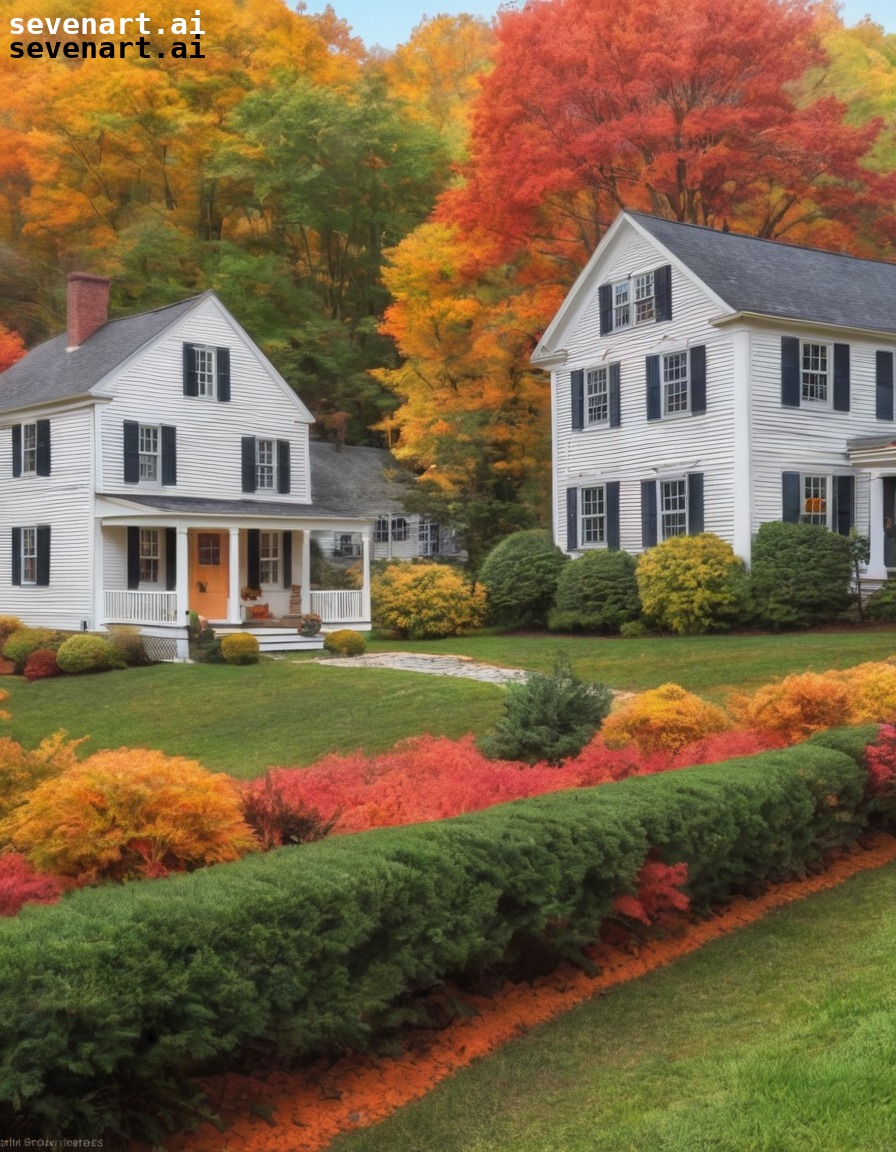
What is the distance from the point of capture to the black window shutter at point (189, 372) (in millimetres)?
30500

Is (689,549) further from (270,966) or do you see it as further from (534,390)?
(270,966)

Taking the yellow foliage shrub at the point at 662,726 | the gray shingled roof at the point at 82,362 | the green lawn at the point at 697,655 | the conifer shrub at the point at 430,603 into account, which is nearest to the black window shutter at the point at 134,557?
the gray shingled roof at the point at 82,362

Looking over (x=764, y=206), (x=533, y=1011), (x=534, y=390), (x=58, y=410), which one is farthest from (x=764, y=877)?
(x=764, y=206)

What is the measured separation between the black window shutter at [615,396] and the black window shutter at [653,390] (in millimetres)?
1132

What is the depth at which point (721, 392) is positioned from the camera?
2633 centimetres

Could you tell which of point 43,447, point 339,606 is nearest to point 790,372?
point 339,606

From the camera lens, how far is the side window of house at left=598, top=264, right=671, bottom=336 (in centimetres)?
2775

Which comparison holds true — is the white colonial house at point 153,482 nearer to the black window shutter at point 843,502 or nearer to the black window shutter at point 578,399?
the black window shutter at point 578,399

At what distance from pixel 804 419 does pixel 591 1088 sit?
902 inches

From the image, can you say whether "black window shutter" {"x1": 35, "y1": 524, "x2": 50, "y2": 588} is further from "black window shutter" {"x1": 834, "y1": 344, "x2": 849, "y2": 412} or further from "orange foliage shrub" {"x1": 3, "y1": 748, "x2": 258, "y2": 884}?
"orange foliage shrub" {"x1": 3, "y1": 748, "x2": 258, "y2": 884}

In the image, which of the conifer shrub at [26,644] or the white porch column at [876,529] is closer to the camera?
the white porch column at [876,529]

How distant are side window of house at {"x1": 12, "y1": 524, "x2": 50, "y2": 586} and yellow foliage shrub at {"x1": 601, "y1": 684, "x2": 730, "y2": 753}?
2196 centimetres

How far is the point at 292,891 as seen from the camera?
17.3ft

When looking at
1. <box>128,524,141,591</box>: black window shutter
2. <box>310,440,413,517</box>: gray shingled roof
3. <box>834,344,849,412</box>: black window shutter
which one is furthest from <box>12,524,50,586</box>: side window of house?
<box>834,344,849,412</box>: black window shutter
